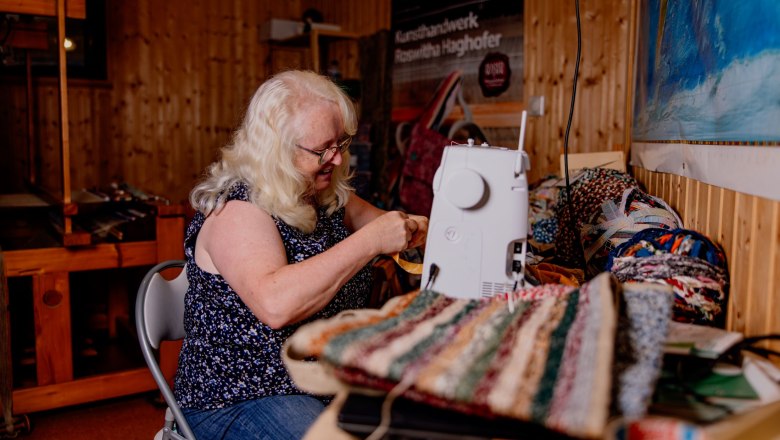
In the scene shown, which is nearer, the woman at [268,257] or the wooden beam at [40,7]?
the woman at [268,257]

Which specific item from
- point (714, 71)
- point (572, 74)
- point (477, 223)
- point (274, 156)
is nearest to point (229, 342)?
point (274, 156)

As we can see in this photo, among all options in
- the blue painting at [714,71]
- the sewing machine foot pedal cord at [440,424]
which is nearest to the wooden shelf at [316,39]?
the blue painting at [714,71]

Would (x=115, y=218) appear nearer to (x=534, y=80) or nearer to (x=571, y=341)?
(x=534, y=80)

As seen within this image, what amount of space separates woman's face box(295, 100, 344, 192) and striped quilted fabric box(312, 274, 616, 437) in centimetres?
74

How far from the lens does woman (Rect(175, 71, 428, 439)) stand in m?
1.31

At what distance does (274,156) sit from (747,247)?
39.1 inches

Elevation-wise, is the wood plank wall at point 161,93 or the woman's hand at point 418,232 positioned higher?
the wood plank wall at point 161,93

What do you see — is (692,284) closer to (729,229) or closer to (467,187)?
(729,229)

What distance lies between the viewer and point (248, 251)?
1.34 metres

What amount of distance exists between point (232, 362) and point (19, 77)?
356cm

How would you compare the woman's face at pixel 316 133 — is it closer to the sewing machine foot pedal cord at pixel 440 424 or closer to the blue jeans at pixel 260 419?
the blue jeans at pixel 260 419

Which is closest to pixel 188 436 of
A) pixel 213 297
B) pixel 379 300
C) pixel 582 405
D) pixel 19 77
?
pixel 213 297

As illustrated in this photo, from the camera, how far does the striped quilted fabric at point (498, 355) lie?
70 cm

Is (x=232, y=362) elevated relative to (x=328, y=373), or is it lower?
lower
